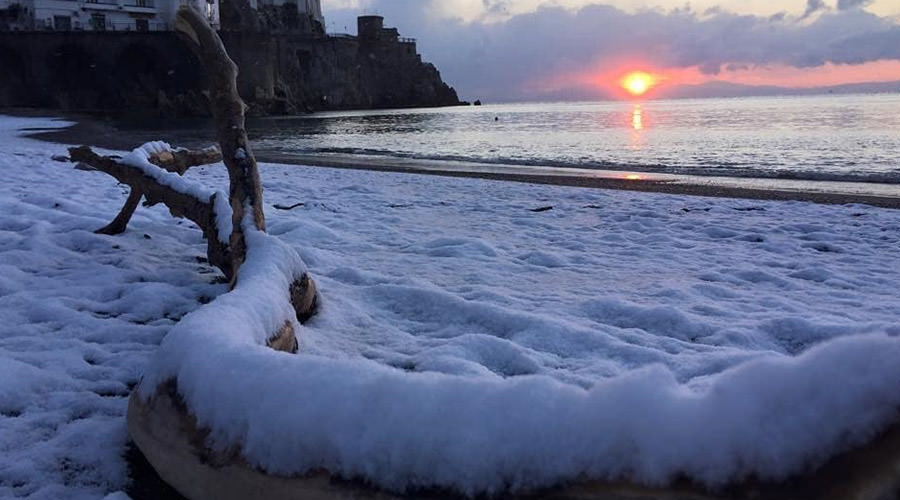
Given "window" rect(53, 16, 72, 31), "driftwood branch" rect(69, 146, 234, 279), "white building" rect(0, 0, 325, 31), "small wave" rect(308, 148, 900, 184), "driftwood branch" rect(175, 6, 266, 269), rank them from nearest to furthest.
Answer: "driftwood branch" rect(175, 6, 266, 269)
"driftwood branch" rect(69, 146, 234, 279)
"small wave" rect(308, 148, 900, 184)
"white building" rect(0, 0, 325, 31)
"window" rect(53, 16, 72, 31)

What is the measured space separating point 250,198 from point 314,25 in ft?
302

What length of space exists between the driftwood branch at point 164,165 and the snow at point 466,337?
0.15 meters

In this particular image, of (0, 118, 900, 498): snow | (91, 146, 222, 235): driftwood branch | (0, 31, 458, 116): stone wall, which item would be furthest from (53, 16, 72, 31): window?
(91, 146, 222, 235): driftwood branch

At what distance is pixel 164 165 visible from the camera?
5895 millimetres

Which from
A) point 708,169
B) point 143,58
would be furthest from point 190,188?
point 143,58

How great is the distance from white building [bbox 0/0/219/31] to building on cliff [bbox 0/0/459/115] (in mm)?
95

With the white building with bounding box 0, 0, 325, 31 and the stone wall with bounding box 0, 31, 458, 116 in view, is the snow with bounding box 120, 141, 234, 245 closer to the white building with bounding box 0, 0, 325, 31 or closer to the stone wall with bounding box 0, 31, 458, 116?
the white building with bounding box 0, 0, 325, 31

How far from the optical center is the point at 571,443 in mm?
1274

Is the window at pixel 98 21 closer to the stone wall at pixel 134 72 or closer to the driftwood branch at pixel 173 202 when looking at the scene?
the stone wall at pixel 134 72

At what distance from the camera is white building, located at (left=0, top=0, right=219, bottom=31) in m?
59.8

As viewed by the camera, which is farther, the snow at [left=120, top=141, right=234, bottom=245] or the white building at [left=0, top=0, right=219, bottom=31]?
the white building at [left=0, top=0, right=219, bottom=31]

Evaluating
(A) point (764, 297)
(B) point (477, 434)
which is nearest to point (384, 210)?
(A) point (764, 297)

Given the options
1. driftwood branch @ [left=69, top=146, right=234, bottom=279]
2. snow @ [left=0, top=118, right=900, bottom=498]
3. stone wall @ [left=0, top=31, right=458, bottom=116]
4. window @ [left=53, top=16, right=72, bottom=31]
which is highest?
window @ [left=53, top=16, right=72, bottom=31]

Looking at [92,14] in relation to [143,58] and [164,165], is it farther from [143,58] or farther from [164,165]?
[164,165]
